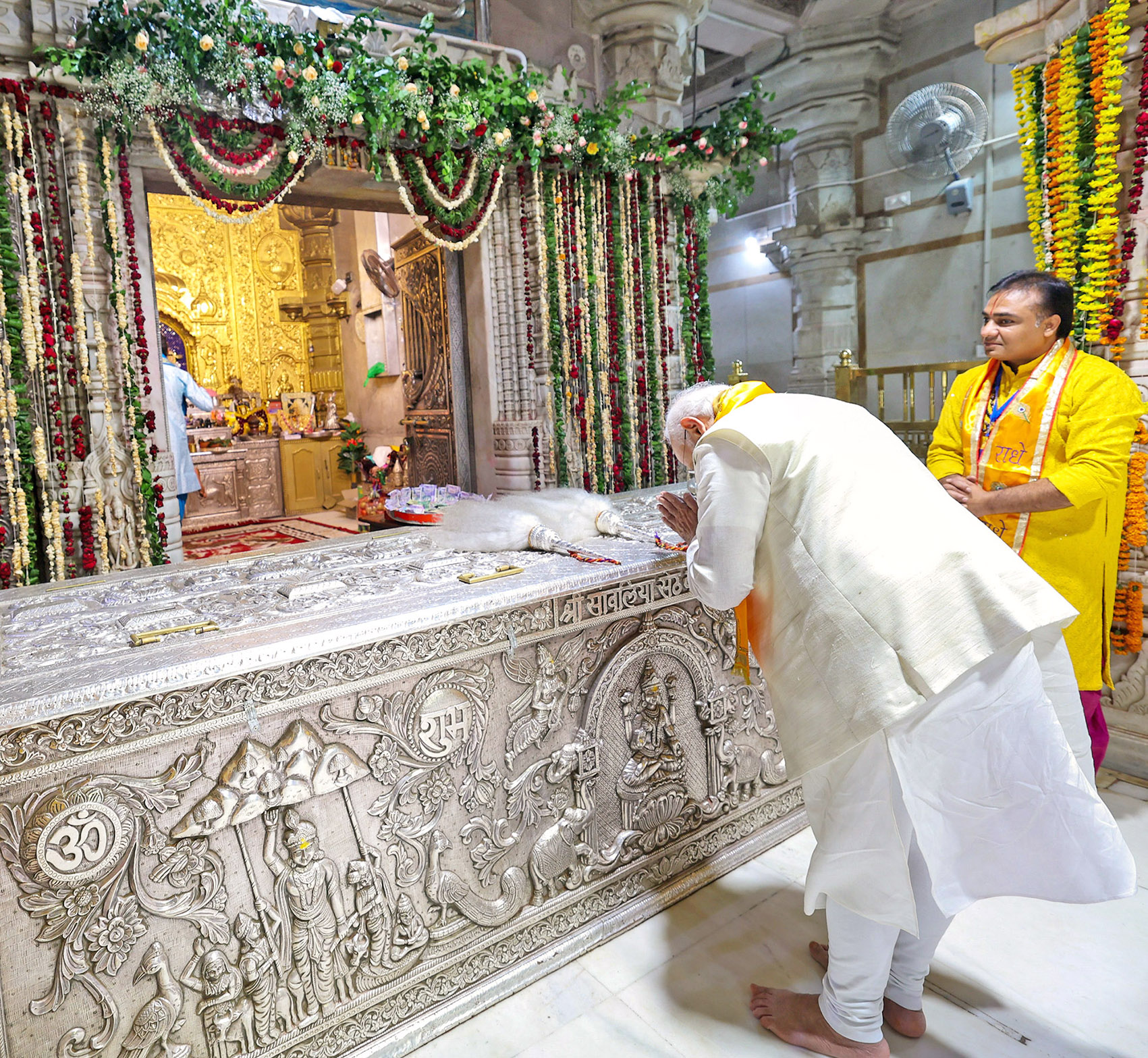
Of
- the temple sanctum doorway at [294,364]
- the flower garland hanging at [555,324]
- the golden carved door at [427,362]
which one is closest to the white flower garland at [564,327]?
the flower garland hanging at [555,324]

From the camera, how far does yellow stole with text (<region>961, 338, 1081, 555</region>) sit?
96.6 inches

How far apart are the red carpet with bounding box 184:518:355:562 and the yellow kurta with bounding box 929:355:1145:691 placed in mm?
4384

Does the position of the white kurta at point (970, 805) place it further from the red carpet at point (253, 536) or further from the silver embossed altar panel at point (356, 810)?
the red carpet at point (253, 536)

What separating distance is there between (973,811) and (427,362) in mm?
4489

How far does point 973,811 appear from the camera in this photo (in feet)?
5.19

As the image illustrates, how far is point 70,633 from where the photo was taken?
1.83 metres

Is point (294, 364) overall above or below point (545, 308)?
above

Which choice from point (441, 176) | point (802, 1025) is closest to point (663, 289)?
point (441, 176)

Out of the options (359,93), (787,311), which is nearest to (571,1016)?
(359,93)

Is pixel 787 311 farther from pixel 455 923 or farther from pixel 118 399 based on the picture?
pixel 455 923

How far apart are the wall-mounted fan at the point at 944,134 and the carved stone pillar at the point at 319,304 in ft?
18.2

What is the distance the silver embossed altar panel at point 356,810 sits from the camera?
4.80 feet

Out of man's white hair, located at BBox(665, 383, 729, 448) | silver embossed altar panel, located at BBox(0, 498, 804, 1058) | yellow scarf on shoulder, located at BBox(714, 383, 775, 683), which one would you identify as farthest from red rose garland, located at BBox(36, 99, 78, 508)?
yellow scarf on shoulder, located at BBox(714, 383, 775, 683)

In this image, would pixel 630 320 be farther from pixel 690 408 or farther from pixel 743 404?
pixel 743 404
